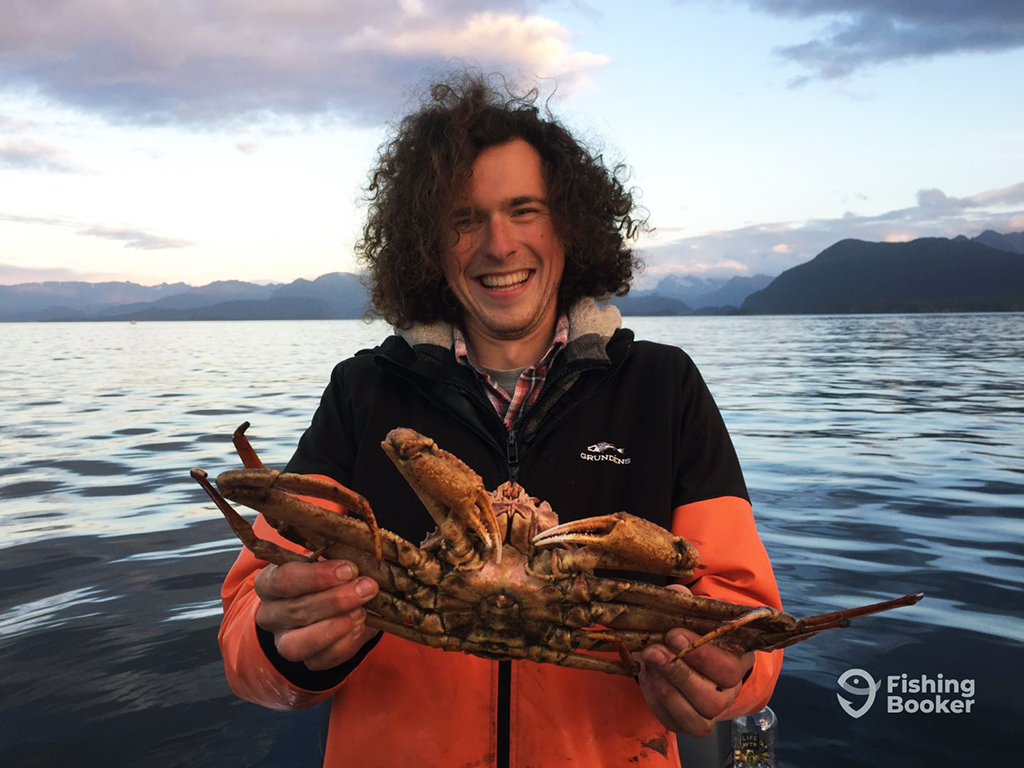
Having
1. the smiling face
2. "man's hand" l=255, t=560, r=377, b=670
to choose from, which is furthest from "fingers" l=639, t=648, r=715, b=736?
the smiling face

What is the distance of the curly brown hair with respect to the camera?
4008mm

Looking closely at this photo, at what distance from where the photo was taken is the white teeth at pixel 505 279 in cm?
383

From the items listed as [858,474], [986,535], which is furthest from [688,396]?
[858,474]

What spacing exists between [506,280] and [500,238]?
0.21m

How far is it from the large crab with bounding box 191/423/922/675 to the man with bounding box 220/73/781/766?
93mm

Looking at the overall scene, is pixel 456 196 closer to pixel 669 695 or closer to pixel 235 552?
pixel 669 695

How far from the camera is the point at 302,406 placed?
19406 mm

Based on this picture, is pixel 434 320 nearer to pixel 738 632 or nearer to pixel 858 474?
pixel 738 632

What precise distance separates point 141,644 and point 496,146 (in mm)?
5253

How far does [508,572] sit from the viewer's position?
2.47 m

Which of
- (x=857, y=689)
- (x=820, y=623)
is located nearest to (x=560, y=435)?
(x=820, y=623)

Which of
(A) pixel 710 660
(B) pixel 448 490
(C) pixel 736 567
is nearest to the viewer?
(B) pixel 448 490

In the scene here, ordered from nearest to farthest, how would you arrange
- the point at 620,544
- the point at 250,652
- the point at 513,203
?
the point at 620,544, the point at 250,652, the point at 513,203

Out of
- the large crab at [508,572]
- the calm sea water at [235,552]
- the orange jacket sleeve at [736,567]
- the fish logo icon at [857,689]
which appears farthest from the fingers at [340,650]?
the fish logo icon at [857,689]
